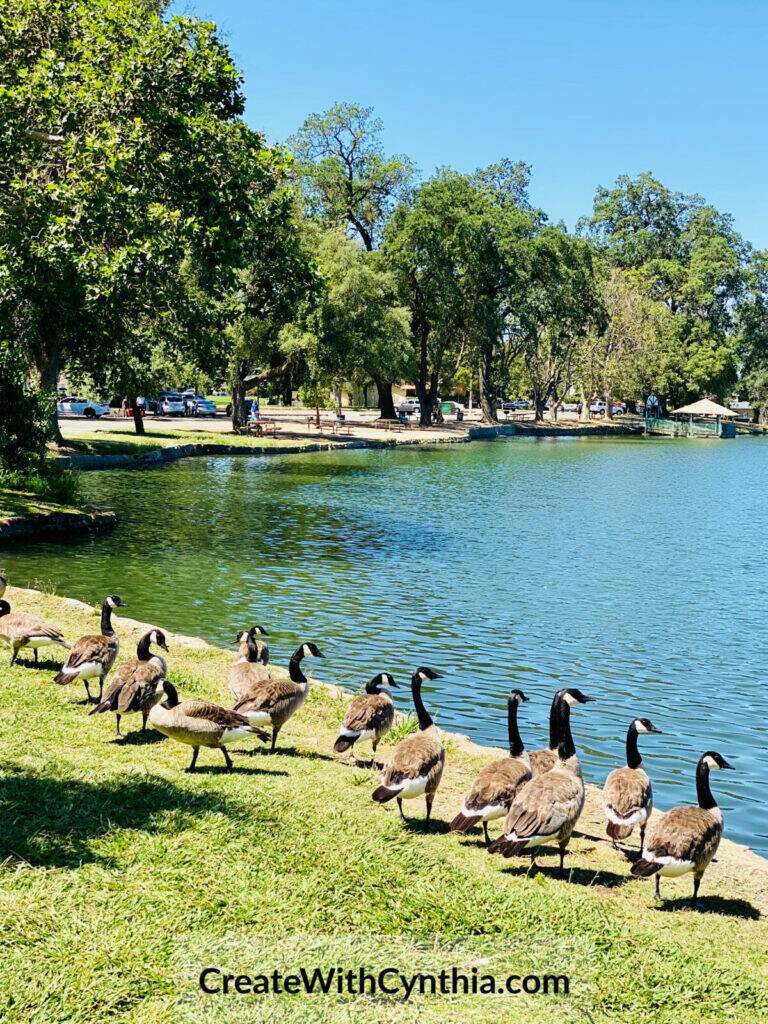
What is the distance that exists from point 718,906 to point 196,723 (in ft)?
16.3

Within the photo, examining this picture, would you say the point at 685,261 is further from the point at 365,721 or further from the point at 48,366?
the point at 365,721

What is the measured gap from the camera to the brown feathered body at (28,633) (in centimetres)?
1289

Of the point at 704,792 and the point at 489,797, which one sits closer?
the point at 489,797

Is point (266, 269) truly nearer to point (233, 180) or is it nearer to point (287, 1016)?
point (233, 180)

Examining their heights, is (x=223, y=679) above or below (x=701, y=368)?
below

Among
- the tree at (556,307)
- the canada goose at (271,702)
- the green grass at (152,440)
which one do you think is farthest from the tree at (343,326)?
the canada goose at (271,702)

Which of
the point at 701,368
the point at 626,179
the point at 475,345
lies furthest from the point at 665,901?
the point at 626,179

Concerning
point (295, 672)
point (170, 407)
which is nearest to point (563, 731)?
point (295, 672)

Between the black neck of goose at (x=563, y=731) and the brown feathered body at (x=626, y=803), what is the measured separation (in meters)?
0.48

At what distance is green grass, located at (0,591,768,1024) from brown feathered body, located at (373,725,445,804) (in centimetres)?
36

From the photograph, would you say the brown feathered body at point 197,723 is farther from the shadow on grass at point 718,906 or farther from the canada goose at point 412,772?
the shadow on grass at point 718,906

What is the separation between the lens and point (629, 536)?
35.0m

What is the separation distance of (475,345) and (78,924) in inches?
3578

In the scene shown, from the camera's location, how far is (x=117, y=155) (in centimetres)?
2480
